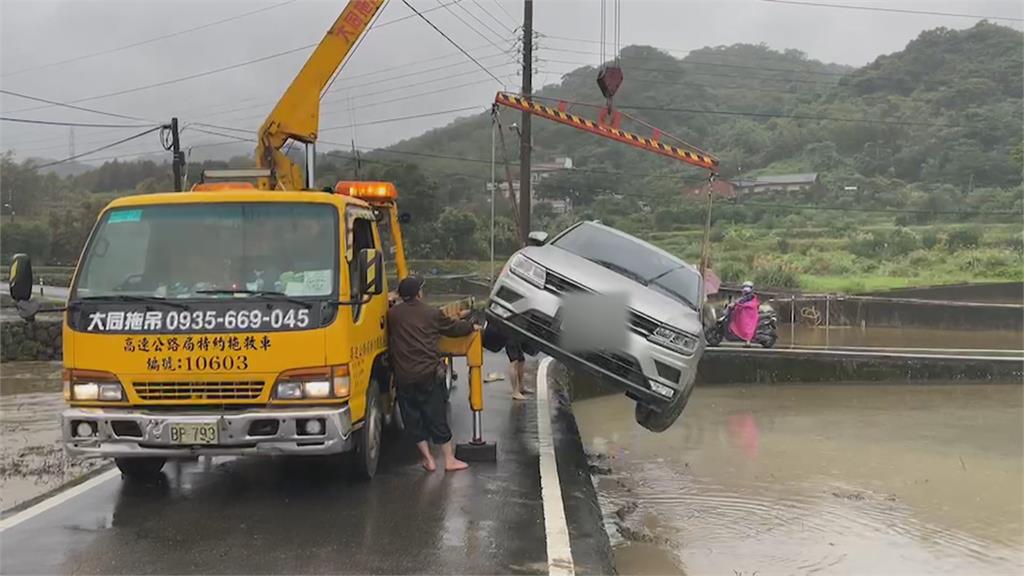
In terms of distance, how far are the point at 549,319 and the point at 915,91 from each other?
80842mm

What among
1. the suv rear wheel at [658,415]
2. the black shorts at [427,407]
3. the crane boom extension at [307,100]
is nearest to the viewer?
the black shorts at [427,407]

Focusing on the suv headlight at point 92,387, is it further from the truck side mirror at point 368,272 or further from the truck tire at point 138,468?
the truck side mirror at point 368,272

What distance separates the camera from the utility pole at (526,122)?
73.7 ft

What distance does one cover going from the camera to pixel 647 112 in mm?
56719

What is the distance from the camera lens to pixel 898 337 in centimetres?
2330

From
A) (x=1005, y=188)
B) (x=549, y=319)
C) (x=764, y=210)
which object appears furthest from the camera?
(x=1005, y=188)

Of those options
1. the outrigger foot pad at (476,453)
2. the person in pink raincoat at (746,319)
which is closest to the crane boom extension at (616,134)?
the outrigger foot pad at (476,453)

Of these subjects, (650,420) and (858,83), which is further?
(858,83)

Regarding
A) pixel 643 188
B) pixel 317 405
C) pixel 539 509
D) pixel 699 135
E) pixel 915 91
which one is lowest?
pixel 539 509

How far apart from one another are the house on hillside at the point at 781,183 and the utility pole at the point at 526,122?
36323 mm

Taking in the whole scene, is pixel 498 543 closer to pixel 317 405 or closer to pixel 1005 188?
pixel 317 405

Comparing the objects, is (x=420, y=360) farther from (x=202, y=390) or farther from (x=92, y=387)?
(x=92, y=387)

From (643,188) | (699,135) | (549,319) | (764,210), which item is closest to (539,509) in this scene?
(549,319)

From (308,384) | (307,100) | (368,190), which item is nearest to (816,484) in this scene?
(368,190)
